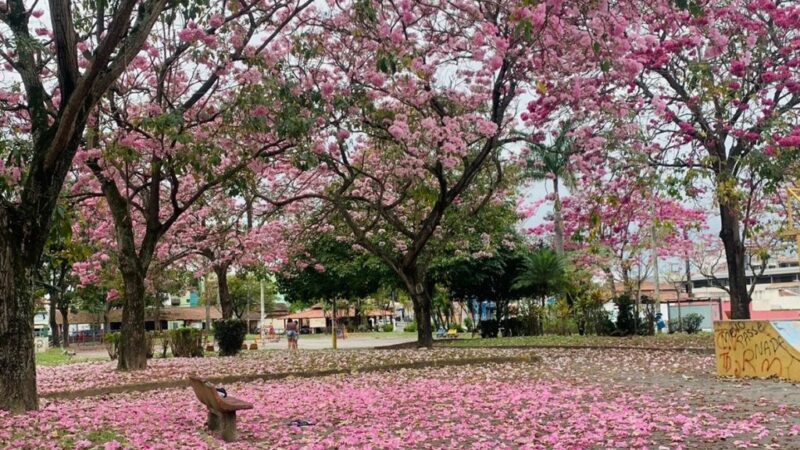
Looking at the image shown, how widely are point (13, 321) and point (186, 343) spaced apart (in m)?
14.1

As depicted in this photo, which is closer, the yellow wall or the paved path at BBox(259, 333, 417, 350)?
the yellow wall

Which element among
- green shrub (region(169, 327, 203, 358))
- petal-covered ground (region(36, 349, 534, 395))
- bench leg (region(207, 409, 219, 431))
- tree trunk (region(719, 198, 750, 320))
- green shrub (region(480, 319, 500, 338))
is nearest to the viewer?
bench leg (region(207, 409, 219, 431))

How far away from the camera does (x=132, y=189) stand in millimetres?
14703

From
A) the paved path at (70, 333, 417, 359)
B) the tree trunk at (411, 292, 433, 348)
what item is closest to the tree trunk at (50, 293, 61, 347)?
the paved path at (70, 333, 417, 359)

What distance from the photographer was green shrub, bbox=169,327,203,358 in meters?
21.3

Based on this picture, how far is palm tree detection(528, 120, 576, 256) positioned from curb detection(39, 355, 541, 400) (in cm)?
453

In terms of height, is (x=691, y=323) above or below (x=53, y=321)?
below

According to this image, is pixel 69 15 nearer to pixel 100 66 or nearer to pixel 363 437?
pixel 100 66

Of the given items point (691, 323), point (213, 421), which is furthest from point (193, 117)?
point (691, 323)

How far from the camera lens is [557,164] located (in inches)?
1038

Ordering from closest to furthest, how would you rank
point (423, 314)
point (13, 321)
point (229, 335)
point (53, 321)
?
point (13, 321), point (423, 314), point (229, 335), point (53, 321)

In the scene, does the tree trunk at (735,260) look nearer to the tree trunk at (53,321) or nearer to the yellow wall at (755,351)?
the yellow wall at (755,351)

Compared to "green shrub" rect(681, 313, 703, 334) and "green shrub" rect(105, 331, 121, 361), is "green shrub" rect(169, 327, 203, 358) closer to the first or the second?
"green shrub" rect(105, 331, 121, 361)

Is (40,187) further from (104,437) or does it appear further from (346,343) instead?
(346,343)
